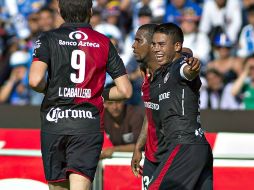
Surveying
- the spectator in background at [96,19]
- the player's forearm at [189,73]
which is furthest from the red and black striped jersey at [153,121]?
the spectator in background at [96,19]

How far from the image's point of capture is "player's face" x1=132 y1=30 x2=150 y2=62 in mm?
6828

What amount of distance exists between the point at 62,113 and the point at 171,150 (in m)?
0.91

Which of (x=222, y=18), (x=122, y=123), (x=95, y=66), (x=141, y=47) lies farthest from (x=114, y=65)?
(x=222, y=18)

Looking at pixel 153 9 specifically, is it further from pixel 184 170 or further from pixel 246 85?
pixel 184 170

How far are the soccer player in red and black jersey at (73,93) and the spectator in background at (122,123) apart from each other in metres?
2.96

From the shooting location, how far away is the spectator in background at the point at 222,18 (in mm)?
11797

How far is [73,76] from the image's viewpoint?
5.41m

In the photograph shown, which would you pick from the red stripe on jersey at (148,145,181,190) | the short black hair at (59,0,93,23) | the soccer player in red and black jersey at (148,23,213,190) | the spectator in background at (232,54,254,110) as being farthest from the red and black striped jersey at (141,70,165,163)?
the spectator in background at (232,54,254,110)

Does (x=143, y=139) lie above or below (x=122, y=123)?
above

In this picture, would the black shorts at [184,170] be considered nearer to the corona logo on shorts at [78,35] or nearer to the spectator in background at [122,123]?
the corona logo on shorts at [78,35]

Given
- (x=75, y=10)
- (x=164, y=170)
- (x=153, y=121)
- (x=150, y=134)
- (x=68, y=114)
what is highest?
(x=75, y=10)

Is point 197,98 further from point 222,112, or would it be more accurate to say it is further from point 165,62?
point 222,112

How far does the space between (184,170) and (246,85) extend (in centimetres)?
562

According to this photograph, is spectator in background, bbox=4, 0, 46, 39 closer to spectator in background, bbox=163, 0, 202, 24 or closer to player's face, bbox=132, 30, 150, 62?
spectator in background, bbox=163, 0, 202, 24
